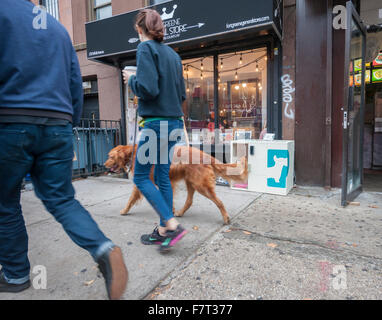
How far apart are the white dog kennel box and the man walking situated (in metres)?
→ 2.96

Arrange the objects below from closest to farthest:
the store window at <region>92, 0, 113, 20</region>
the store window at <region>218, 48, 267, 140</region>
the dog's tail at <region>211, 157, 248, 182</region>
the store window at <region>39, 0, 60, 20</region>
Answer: the dog's tail at <region>211, 157, 248, 182</region> < the store window at <region>218, 48, 267, 140</region> < the store window at <region>92, 0, 113, 20</region> < the store window at <region>39, 0, 60, 20</region>

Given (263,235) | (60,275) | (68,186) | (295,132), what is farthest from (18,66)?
(295,132)

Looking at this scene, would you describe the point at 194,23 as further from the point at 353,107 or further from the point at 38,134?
the point at 38,134

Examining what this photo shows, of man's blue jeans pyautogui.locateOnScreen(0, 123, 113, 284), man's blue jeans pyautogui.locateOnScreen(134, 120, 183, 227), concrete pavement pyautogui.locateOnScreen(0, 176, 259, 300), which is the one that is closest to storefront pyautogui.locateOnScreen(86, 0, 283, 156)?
concrete pavement pyautogui.locateOnScreen(0, 176, 259, 300)

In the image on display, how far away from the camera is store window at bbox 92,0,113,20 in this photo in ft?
23.4

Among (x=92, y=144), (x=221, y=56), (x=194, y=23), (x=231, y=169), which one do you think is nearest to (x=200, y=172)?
(x=231, y=169)

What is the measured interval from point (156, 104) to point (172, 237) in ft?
3.68

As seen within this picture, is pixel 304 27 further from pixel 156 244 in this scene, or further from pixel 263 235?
pixel 156 244

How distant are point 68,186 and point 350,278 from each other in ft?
6.78

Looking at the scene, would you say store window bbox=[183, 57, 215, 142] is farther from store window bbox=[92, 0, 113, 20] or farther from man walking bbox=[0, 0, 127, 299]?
man walking bbox=[0, 0, 127, 299]

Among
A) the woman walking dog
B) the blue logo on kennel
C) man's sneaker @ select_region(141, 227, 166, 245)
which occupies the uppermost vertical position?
the woman walking dog

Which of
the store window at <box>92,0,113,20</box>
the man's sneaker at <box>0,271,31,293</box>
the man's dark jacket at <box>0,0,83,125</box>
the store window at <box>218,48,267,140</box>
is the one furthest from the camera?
the store window at <box>92,0,113,20</box>

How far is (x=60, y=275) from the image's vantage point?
197 cm

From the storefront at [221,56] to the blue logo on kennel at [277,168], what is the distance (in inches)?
32.8
